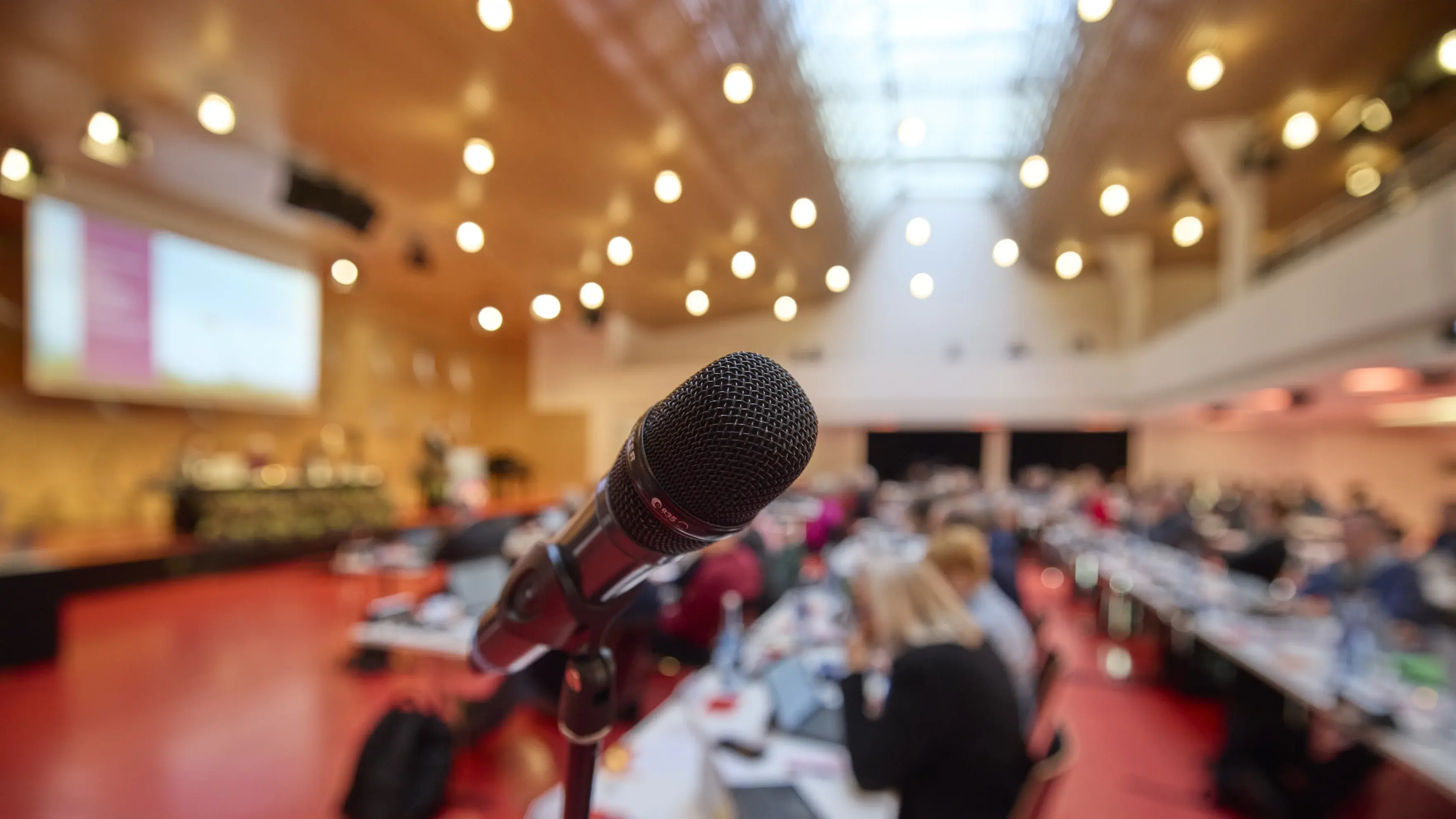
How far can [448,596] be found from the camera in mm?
4250

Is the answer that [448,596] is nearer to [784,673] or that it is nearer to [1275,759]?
[784,673]

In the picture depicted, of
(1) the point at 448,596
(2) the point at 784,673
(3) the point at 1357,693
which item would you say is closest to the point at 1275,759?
(3) the point at 1357,693

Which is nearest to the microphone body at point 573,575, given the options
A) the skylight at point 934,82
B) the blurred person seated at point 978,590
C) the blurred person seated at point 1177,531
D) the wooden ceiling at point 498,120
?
the wooden ceiling at point 498,120

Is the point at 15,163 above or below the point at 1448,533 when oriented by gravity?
above

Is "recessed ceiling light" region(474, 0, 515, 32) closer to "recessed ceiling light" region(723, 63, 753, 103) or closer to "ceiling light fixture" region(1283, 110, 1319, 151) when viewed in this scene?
"recessed ceiling light" region(723, 63, 753, 103)

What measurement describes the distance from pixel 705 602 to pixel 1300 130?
8412mm

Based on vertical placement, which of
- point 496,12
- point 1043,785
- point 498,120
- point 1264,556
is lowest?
point 1264,556

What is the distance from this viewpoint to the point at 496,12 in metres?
4.44

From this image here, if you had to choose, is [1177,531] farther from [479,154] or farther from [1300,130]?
[479,154]

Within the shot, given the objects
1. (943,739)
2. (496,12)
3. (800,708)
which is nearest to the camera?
(943,739)

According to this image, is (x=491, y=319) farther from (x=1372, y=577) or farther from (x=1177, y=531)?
(x=1177, y=531)

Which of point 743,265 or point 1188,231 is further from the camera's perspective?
point 1188,231

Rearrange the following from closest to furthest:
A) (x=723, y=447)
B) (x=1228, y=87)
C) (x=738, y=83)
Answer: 1. (x=723, y=447)
2. (x=738, y=83)
3. (x=1228, y=87)

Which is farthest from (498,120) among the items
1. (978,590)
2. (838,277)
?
(978,590)
